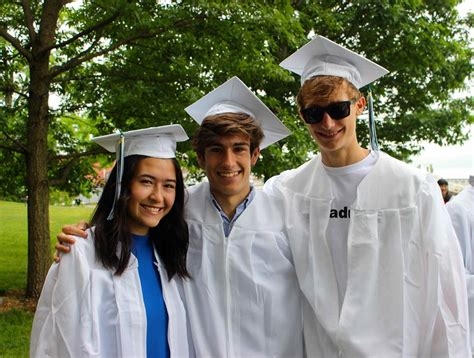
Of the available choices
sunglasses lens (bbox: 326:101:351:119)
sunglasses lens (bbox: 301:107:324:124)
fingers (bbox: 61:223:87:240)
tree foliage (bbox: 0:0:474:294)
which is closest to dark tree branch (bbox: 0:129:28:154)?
tree foliage (bbox: 0:0:474:294)

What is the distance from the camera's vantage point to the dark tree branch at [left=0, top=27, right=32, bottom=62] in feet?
22.8

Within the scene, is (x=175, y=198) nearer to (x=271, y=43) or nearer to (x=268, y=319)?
(x=268, y=319)

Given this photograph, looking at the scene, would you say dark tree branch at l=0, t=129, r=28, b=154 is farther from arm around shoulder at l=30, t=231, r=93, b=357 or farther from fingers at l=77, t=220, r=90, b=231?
arm around shoulder at l=30, t=231, r=93, b=357

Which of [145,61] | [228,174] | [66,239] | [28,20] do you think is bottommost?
[66,239]

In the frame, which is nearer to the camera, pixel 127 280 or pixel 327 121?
pixel 127 280

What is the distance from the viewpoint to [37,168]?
24.1ft

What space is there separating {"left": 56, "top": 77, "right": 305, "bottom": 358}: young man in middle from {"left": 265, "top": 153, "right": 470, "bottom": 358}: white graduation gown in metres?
0.17

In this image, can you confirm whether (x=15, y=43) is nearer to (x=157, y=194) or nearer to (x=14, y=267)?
(x=14, y=267)

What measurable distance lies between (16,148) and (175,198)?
5.43 metres

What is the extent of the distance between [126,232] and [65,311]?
0.47m

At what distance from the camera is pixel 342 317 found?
259cm

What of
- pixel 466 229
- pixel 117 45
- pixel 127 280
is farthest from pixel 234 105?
pixel 117 45

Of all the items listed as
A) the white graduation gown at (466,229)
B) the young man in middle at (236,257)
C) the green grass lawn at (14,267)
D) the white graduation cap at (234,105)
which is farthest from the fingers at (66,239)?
the green grass lawn at (14,267)

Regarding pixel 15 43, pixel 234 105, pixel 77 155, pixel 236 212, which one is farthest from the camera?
pixel 77 155
